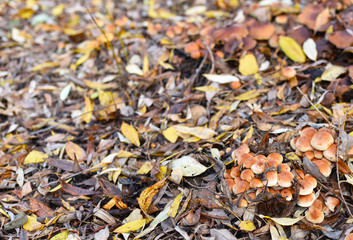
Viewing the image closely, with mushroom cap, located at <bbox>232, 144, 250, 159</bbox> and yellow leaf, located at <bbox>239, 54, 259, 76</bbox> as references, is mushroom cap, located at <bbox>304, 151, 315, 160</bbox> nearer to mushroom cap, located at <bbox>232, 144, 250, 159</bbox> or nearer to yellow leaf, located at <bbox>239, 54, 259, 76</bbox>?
mushroom cap, located at <bbox>232, 144, 250, 159</bbox>

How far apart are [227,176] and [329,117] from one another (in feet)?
3.30

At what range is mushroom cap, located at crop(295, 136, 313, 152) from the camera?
6.33 feet

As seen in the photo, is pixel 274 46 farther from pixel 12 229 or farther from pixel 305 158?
pixel 12 229

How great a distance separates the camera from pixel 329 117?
91.9 inches

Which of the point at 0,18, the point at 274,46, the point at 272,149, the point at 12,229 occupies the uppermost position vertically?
the point at 0,18

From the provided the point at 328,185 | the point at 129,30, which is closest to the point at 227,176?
the point at 328,185

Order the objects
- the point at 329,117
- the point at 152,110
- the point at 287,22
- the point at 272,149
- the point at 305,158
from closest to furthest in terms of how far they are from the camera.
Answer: the point at 305,158 < the point at 272,149 < the point at 329,117 < the point at 152,110 < the point at 287,22

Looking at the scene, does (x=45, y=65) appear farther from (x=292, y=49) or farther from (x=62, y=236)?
(x=292, y=49)

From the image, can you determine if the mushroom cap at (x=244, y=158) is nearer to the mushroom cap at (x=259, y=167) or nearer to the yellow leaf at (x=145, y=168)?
the mushroom cap at (x=259, y=167)

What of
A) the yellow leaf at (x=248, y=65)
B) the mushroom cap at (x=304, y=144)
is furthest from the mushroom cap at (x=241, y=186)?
the yellow leaf at (x=248, y=65)

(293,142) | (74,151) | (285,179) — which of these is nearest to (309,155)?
(293,142)

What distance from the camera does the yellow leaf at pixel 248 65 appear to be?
9.51ft

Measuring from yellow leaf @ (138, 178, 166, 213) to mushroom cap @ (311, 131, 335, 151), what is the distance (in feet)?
3.50

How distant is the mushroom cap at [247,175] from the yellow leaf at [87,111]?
168 cm
